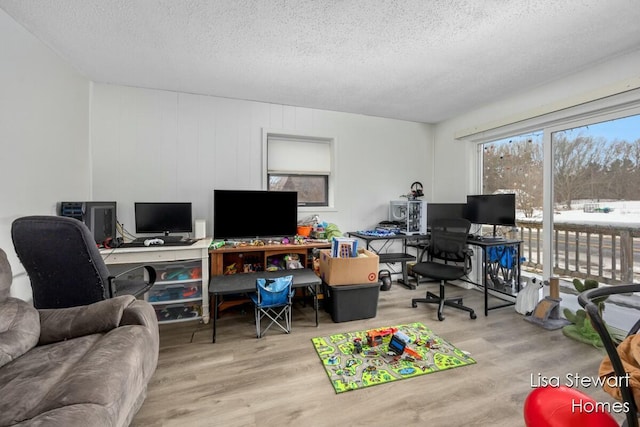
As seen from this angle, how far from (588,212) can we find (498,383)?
1.99m

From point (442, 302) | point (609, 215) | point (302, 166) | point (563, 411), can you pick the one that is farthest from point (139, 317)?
point (609, 215)

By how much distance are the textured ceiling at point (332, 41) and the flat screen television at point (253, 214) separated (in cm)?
117

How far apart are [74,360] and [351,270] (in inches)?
79.3

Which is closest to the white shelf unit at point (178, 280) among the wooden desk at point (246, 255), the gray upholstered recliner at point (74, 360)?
the wooden desk at point (246, 255)

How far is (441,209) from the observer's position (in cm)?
353

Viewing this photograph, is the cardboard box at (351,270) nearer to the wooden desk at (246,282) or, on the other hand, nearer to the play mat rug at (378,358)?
the wooden desk at (246,282)

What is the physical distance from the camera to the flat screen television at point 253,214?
9.30 feet

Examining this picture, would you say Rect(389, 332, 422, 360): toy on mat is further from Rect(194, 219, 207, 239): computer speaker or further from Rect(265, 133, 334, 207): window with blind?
Rect(194, 219, 207, 239): computer speaker

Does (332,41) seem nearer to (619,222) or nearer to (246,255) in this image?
(246,255)

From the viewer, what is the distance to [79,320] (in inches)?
59.1

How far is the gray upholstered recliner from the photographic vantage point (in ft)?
3.18

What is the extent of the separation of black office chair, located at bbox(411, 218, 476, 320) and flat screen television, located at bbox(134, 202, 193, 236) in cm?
254

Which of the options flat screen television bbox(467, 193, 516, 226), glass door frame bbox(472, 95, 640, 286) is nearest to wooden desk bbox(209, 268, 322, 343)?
flat screen television bbox(467, 193, 516, 226)

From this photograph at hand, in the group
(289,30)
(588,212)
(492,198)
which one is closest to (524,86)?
(492,198)
